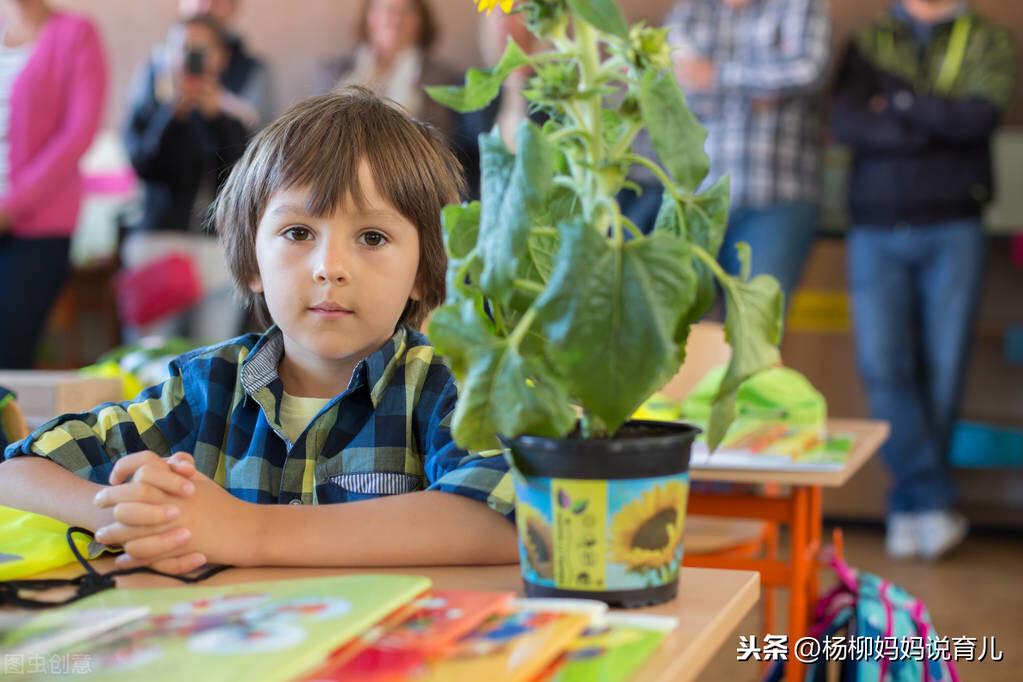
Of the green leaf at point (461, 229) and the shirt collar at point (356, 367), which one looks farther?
the shirt collar at point (356, 367)

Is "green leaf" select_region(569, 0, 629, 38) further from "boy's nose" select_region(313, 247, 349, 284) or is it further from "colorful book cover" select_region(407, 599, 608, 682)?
"boy's nose" select_region(313, 247, 349, 284)

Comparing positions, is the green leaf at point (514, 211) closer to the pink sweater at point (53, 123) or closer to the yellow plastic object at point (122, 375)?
the yellow plastic object at point (122, 375)

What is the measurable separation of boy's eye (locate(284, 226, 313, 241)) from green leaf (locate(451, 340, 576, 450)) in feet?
1.61

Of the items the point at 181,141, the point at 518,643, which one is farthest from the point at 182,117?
the point at 518,643

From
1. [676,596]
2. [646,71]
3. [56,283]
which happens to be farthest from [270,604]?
[56,283]

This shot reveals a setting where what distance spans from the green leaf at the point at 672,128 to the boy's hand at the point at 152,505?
443 millimetres

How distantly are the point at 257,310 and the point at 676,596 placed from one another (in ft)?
2.68

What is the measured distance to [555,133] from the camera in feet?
2.68

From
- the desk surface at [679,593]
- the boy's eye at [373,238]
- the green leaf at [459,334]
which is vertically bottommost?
the desk surface at [679,593]

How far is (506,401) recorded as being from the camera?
79 cm

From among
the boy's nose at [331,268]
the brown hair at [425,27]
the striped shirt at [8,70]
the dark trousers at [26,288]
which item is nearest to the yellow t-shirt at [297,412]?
the boy's nose at [331,268]

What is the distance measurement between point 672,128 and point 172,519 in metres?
0.47

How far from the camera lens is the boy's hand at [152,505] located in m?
0.93

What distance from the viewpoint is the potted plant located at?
0.77 m
